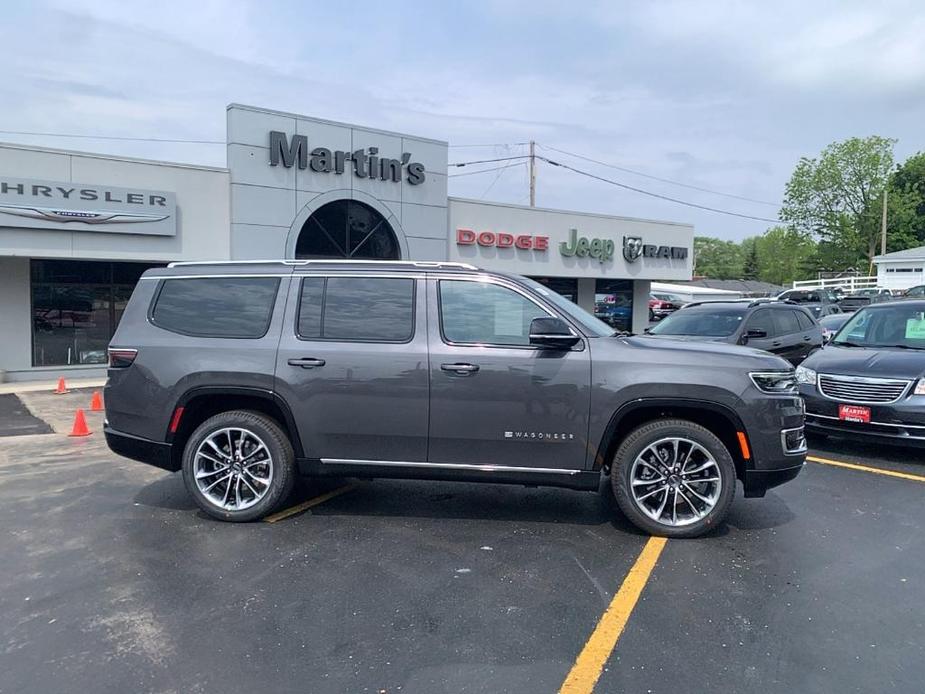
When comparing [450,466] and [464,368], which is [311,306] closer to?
[464,368]

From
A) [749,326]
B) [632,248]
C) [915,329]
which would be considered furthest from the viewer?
[632,248]

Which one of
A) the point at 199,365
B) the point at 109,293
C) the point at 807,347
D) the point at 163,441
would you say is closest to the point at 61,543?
the point at 163,441

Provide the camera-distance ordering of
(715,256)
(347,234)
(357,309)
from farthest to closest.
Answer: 1. (715,256)
2. (347,234)
3. (357,309)

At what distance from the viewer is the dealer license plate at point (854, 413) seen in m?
7.08

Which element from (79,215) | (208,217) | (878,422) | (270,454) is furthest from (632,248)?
(270,454)

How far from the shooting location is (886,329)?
329 inches

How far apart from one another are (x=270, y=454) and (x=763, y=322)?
8.81 metres

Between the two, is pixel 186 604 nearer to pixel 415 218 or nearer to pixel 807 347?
pixel 807 347

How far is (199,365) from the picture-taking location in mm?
5109

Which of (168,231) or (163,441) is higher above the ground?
(168,231)

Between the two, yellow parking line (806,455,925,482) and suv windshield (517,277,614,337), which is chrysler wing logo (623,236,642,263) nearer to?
yellow parking line (806,455,925,482)

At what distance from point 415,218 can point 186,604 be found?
1617 cm

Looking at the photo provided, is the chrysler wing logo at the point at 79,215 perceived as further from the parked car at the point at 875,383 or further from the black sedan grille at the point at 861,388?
the black sedan grille at the point at 861,388

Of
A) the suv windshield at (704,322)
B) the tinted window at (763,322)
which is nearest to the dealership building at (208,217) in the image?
the suv windshield at (704,322)
